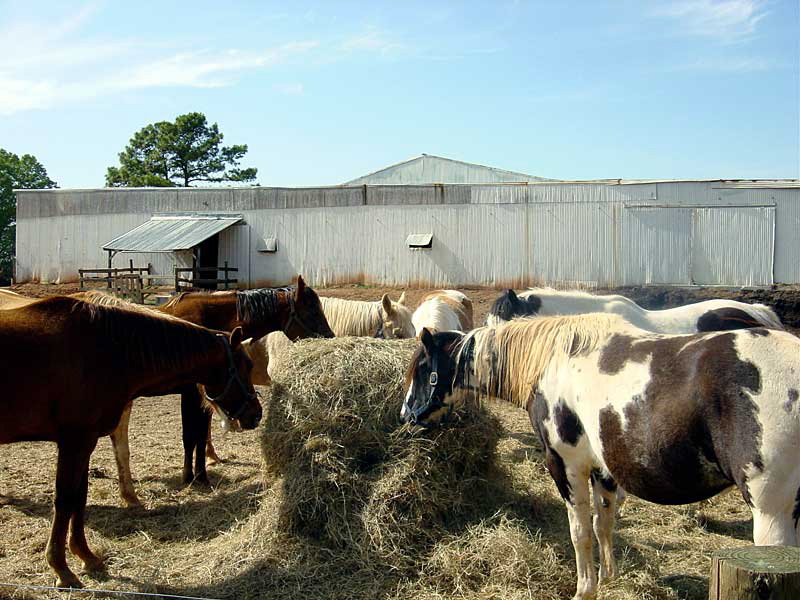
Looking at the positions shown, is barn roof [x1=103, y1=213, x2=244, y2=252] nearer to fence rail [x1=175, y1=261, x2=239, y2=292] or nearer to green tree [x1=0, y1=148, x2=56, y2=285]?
fence rail [x1=175, y1=261, x2=239, y2=292]

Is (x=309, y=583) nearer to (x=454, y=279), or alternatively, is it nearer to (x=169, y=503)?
(x=169, y=503)

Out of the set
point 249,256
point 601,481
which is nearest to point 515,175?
point 249,256

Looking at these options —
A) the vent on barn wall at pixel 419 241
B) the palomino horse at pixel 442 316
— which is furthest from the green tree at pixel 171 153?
the palomino horse at pixel 442 316

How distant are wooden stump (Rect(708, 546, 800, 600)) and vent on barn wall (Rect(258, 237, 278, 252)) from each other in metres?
25.1

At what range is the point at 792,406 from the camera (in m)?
2.80

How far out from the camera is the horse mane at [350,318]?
28.6 feet

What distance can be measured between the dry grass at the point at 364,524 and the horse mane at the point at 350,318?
126 inches

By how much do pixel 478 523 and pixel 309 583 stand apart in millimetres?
1221

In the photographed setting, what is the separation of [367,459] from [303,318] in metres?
2.70

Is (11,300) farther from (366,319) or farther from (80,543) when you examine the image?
(366,319)

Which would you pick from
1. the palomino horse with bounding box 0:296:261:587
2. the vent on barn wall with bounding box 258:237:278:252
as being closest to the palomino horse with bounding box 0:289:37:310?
the palomino horse with bounding box 0:296:261:587

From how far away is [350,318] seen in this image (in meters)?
8.77

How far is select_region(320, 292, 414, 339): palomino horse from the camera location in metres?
8.66

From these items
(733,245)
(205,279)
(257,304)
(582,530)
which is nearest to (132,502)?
(257,304)
